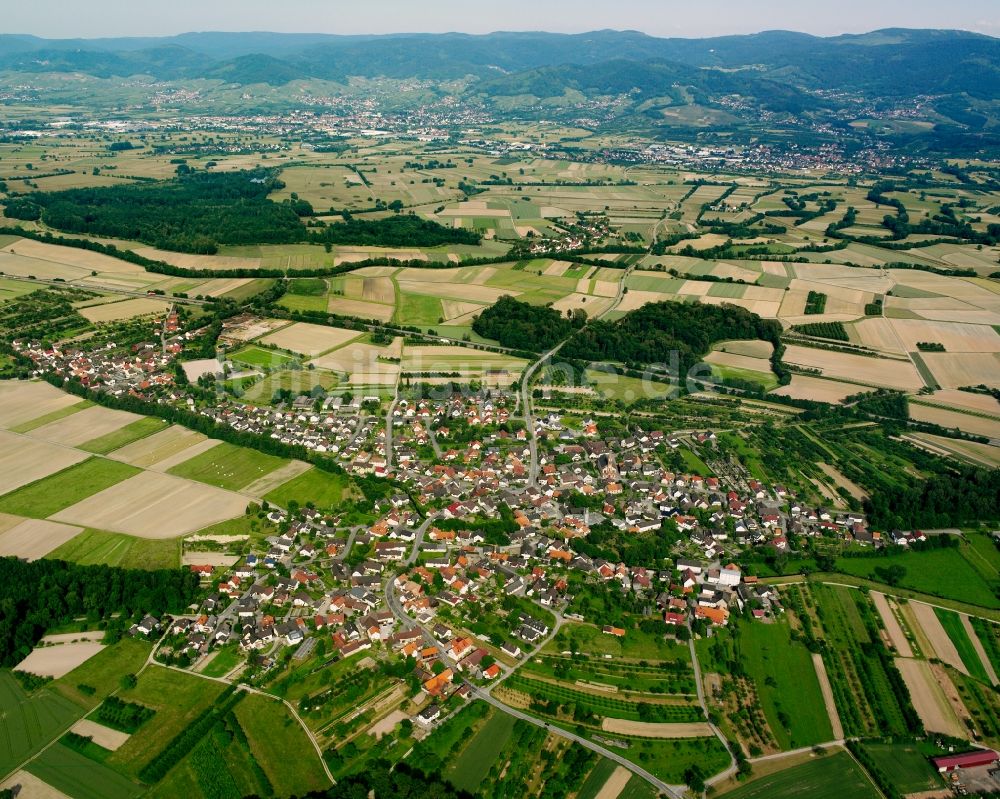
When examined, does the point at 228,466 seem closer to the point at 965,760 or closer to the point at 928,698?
the point at 928,698

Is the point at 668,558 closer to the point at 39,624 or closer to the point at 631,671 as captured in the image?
the point at 631,671

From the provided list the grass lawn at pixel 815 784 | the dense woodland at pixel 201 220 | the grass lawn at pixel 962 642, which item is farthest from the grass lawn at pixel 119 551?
the dense woodland at pixel 201 220

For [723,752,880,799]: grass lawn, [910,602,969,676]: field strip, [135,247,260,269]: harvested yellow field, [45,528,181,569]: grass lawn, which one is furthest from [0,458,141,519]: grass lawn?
[135,247,260,269]: harvested yellow field

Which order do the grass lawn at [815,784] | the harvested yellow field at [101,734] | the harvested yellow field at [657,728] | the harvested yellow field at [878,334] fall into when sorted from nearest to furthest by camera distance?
the grass lawn at [815,784] < the harvested yellow field at [101,734] < the harvested yellow field at [657,728] < the harvested yellow field at [878,334]

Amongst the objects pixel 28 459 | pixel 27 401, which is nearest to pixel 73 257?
pixel 27 401

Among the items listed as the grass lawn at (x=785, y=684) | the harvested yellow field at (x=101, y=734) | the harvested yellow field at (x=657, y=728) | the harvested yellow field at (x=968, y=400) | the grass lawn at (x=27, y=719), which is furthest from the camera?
the harvested yellow field at (x=968, y=400)

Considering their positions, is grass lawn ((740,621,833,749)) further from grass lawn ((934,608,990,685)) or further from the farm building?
grass lawn ((934,608,990,685))

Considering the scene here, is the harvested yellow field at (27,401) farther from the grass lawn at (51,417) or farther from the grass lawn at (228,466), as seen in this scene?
the grass lawn at (228,466)

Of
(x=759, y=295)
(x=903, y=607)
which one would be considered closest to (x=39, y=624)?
(x=903, y=607)
